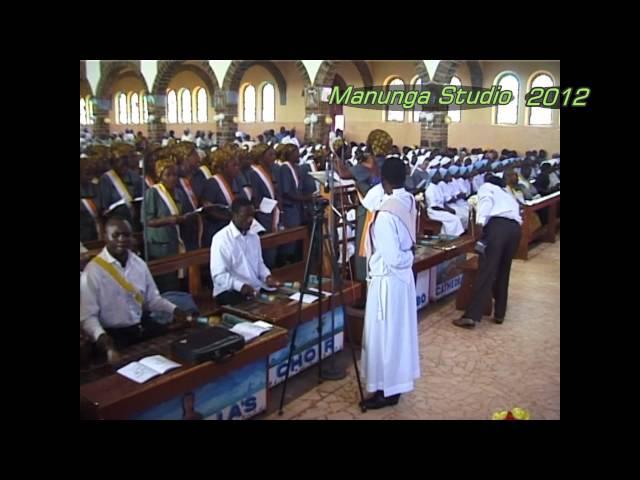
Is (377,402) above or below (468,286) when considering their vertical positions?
below

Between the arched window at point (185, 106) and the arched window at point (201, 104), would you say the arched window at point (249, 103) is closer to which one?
the arched window at point (201, 104)

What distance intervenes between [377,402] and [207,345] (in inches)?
57.5

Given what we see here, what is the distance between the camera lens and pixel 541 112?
1692 centimetres

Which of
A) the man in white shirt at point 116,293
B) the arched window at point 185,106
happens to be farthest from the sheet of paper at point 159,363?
the arched window at point 185,106

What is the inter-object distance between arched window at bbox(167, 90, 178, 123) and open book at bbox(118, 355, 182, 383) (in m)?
22.8

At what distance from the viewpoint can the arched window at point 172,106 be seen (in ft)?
81.6

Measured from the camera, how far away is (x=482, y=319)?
6449 millimetres

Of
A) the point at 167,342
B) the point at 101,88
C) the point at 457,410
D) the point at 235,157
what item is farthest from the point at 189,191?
the point at 101,88

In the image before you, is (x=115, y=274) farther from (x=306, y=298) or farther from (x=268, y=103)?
(x=268, y=103)

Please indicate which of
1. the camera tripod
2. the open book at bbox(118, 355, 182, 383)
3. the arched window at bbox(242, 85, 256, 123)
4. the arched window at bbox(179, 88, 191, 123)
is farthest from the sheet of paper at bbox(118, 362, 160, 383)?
the arched window at bbox(179, 88, 191, 123)

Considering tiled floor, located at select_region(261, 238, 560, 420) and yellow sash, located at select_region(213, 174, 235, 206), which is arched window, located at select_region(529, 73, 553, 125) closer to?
tiled floor, located at select_region(261, 238, 560, 420)

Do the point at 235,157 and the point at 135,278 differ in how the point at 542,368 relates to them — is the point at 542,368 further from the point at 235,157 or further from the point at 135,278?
the point at 235,157

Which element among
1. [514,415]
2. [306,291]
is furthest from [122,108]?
[514,415]

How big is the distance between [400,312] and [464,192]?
7255mm
